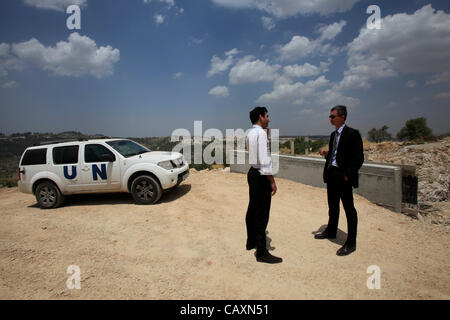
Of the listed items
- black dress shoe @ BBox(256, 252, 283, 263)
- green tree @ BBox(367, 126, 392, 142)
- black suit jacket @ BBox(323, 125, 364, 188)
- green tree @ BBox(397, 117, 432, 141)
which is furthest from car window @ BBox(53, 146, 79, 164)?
green tree @ BBox(367, 126, 392, 142)

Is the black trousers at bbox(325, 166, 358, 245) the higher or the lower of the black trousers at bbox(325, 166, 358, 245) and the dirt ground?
the higher

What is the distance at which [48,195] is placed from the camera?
5.78 meters

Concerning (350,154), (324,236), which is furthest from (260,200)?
(324,236)

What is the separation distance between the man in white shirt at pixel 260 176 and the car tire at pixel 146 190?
3208 mm

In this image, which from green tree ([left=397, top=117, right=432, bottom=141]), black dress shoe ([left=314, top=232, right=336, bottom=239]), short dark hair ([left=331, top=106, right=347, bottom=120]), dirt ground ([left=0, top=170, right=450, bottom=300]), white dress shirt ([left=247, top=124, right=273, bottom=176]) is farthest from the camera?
green tree ([left=397, top=117, right=432, bottom=141])

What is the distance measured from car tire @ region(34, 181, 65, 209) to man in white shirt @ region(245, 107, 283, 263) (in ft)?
18.4

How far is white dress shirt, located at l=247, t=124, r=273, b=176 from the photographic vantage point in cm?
278

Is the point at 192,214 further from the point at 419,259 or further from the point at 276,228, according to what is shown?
the point at 419,259

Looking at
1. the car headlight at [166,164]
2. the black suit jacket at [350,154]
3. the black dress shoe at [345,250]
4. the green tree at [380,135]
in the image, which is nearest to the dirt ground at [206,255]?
the black dress shoe at [345,250]

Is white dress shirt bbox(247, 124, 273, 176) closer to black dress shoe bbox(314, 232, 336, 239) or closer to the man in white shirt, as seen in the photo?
the man in white shirt

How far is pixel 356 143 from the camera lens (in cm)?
318

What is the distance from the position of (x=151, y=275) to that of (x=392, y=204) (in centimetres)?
569

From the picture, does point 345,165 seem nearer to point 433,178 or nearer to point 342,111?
point 342,111
